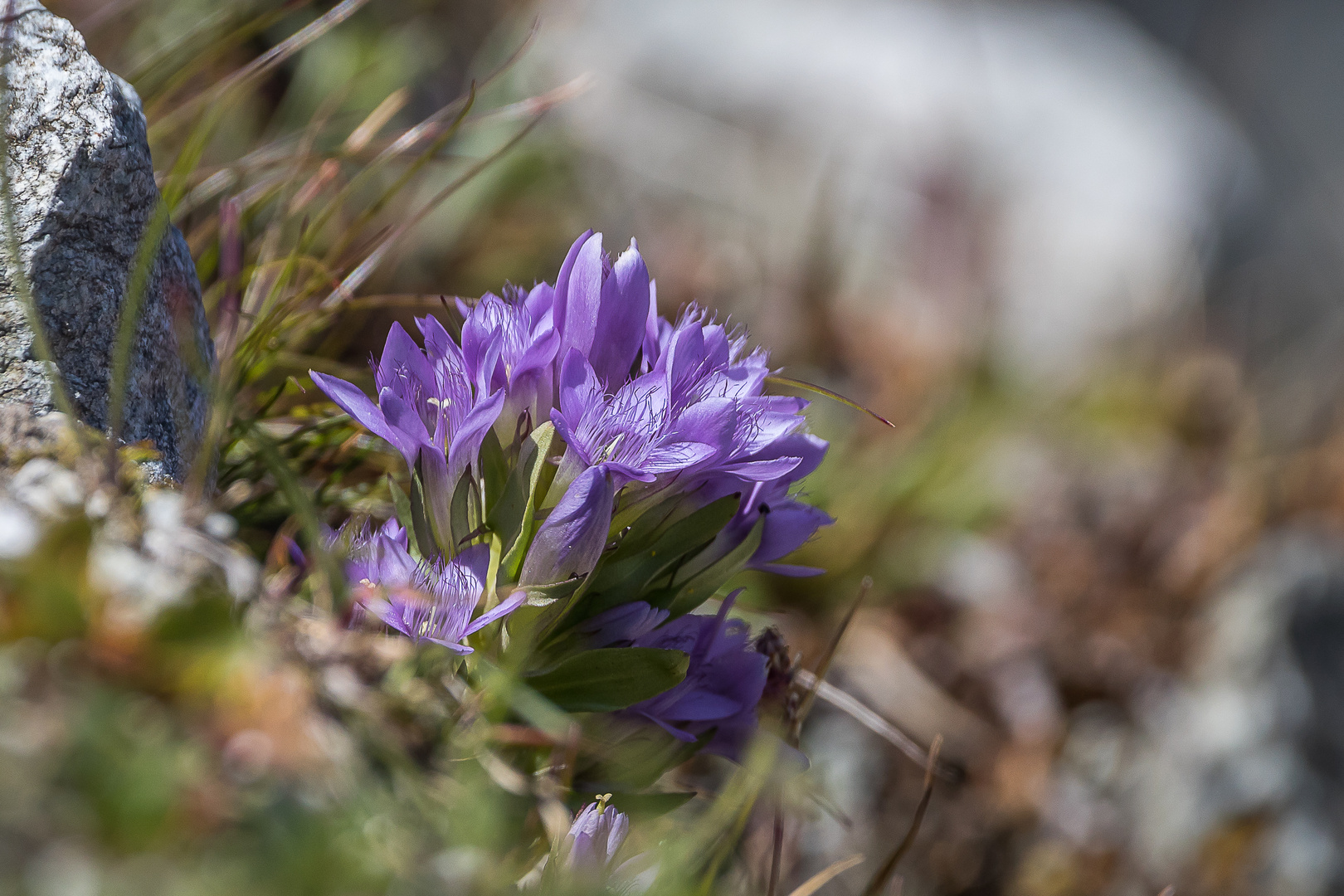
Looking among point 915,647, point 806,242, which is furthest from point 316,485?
point 806,242

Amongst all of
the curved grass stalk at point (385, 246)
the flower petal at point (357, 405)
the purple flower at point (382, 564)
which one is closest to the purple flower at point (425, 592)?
the purple flower at point (382, 564)

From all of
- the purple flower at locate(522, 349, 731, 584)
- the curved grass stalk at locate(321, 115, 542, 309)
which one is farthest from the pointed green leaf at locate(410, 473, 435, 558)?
the curved grass stalk at locate(321, 115, 542, 309)

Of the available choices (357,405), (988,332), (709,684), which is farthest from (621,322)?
(988,332)

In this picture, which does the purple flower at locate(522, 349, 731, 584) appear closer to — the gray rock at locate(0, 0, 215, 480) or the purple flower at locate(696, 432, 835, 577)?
the purple flower at locate(696, 432, 835, 577)

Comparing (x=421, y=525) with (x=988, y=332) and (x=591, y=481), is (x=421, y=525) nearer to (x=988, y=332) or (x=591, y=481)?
(x=591, y=481)

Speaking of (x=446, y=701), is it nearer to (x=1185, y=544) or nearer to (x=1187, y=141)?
(x=1185, y=544)

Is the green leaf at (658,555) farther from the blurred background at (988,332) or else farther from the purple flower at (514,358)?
the blurred background at (988,332)

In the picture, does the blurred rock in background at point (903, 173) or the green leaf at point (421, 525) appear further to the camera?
the blurred rock in background at point (903, 173)
